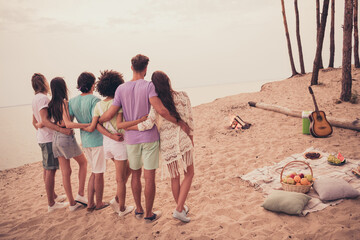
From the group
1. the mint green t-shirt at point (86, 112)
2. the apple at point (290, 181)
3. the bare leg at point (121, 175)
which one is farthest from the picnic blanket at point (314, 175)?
the mint green t-shirt at point (86, 112)

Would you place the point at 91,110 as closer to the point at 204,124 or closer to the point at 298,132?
the point at 298,132

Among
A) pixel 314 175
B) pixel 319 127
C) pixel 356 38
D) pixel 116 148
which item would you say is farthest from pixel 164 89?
pixel 356 38

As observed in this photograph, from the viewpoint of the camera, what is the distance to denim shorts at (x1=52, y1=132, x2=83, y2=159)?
3465mm

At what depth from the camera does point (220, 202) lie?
3621 mm

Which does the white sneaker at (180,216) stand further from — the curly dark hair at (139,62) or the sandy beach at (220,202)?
the curly dark hair at (139,62)

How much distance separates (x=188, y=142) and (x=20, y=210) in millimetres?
3639

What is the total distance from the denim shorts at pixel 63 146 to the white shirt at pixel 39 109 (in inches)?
8.1

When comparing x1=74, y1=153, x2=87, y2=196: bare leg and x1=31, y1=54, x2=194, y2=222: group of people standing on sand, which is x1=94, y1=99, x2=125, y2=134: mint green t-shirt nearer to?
x1=31, y1=54, x2=194, y2=222: group of people standing on sand

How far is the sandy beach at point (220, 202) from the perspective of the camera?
9.23 feet

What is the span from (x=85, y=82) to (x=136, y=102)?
3.10 ft

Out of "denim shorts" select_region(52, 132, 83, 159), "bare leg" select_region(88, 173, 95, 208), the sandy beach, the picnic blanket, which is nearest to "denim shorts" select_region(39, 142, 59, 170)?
"denim shorts" select_region(52, 132, 83, 159)

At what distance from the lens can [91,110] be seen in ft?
10.6

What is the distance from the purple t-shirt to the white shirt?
1341mm

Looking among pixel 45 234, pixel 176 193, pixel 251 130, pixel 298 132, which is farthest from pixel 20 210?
pixel 298 132
